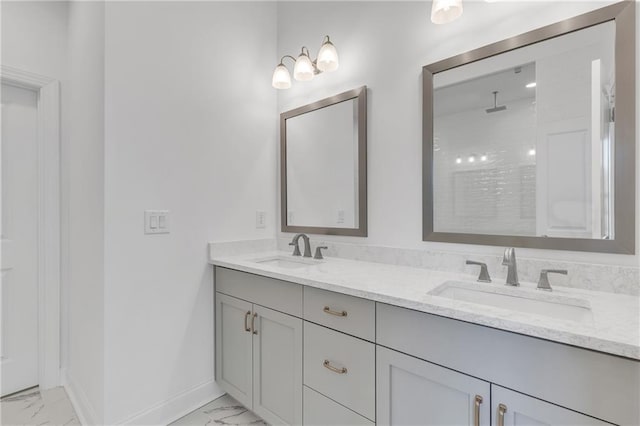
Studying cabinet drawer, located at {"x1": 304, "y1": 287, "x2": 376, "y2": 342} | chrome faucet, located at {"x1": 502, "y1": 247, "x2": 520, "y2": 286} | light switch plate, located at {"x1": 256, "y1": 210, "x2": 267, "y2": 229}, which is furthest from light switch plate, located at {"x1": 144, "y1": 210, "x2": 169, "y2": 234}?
chrome faucet, located at {"x1": 502, "y1": 247, "x2": 520, "y2": 286}

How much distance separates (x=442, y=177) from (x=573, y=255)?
1.96 ft

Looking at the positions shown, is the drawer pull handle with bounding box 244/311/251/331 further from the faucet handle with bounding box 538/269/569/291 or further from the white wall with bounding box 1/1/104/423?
the faucet handle with bounding box 538/269/569/291

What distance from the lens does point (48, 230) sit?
6.59ft

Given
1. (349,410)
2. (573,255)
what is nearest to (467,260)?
(573,255)

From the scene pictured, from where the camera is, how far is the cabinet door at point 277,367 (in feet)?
4.63

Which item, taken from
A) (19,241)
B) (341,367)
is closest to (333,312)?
(341,367)

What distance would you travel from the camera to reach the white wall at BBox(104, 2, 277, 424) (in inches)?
59.3

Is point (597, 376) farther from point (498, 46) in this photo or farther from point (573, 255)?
point (498, 46)

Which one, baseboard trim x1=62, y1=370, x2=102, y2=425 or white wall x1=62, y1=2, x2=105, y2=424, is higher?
white wall x1=62, y1=2, x2=105, y2=424

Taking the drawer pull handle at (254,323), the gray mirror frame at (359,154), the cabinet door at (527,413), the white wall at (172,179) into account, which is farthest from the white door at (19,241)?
the cabinet door at (527,413)

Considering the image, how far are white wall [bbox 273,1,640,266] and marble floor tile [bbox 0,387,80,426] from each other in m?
1.82

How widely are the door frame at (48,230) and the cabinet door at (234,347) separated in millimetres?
1142

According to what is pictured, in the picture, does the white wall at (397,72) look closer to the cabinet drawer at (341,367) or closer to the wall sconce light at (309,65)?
the wall sconce light at (309,65)

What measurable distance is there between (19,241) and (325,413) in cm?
215
